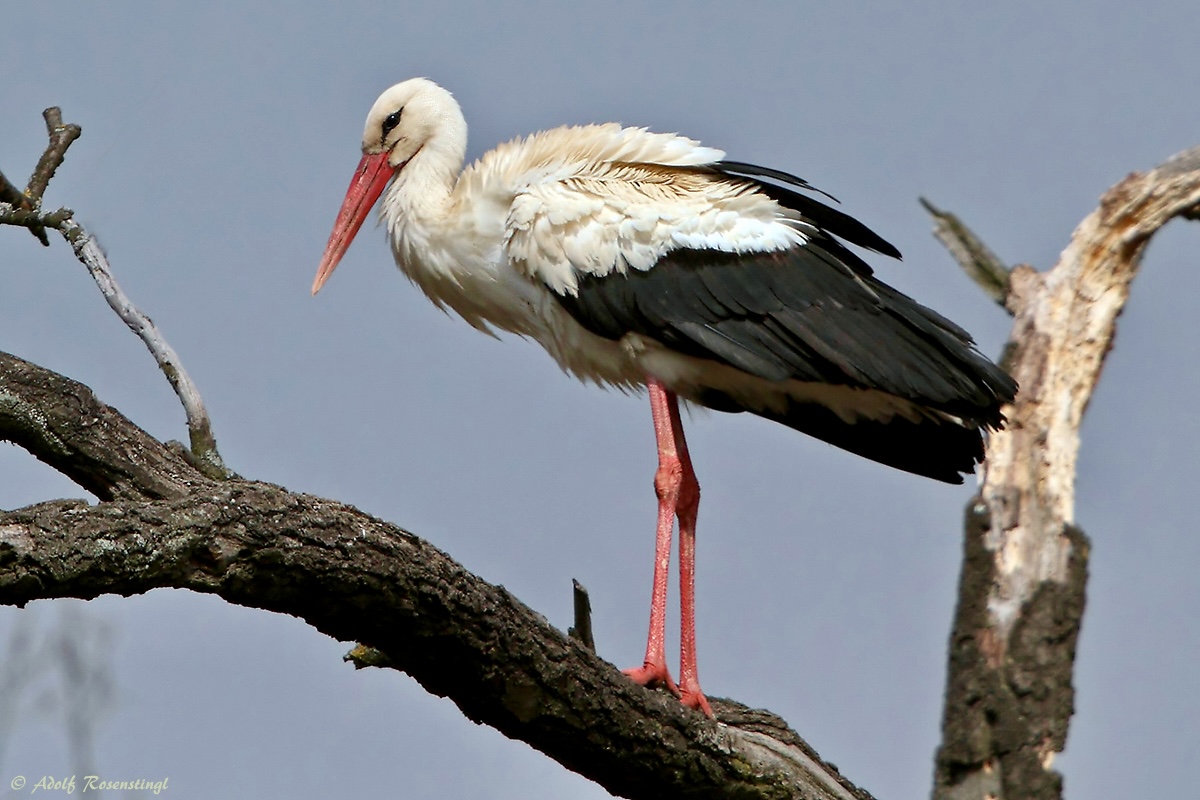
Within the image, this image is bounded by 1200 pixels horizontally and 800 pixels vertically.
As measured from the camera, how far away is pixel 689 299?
6293 millimetres

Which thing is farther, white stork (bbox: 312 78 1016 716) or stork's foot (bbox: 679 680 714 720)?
white stork (bbox: 312 78 1016 716)

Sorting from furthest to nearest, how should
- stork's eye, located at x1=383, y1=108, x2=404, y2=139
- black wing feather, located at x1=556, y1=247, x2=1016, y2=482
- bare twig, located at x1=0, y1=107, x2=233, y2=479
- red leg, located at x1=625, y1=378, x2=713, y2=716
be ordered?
stork's eye, located at x1=383, y1=108, x2=404, y2=139 < black wing feather, located at x1=556, y1=247, x2=1016, y2=482 < red leg, located at x1=625, y1=378, x2=713, y2=716 < bare twig, located at x1=0, y1=107, x2=233, y2=479

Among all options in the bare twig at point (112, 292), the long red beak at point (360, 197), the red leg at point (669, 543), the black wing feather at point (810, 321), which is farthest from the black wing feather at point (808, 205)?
the bare twig at point (112, 292)

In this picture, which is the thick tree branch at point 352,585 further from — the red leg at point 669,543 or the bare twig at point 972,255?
the bare twig at point 972,255

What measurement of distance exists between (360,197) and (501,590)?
12.0ft

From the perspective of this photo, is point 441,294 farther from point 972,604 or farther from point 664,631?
point 972,604

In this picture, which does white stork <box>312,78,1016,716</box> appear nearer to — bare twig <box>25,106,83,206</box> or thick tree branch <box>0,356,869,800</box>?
thick tree branch <box>0,356,869,800</box>

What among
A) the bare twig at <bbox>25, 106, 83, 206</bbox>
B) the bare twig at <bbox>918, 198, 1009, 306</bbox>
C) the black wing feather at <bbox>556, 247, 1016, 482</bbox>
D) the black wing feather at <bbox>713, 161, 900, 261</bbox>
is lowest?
the bare twig at <bbox>25, 106, 83, 206</bbox>

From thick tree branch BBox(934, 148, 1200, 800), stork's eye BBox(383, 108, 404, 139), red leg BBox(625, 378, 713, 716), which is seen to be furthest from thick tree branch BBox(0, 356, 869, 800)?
stork's eye BBox(383, 108, 404, 139)

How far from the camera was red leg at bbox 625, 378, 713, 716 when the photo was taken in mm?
5797

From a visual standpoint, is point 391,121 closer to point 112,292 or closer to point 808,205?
point 808,205

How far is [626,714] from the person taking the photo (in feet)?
15.2

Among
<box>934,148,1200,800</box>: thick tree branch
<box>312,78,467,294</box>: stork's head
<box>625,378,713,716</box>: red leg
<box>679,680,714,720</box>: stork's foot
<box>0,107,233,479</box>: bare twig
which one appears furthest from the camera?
<box>312,78,467,294</box>: stork's head

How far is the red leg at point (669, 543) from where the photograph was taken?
5.80m
